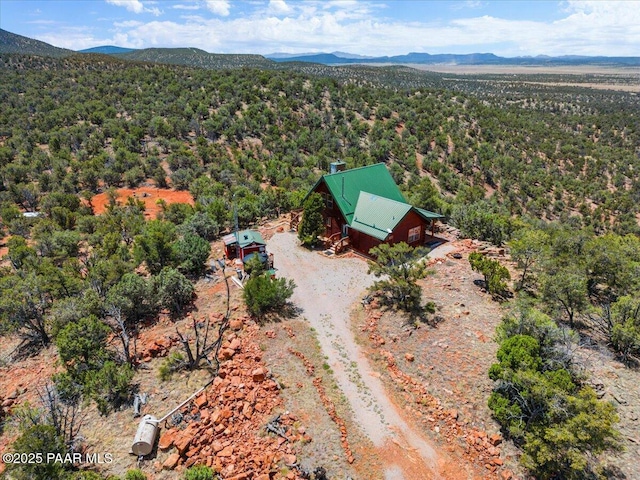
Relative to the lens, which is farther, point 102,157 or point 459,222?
point 102,157

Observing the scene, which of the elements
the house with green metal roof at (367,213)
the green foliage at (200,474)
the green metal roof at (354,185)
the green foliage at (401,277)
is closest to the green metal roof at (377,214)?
the house with green metal roof at (367,213)

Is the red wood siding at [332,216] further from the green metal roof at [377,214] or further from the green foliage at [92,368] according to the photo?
the green foliage at [92,368]

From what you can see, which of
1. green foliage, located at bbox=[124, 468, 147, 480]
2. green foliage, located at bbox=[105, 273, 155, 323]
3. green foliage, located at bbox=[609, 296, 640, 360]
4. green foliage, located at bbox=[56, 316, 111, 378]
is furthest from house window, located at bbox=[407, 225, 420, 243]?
green foliage, located at bbox=[124, 468, 147, 480]

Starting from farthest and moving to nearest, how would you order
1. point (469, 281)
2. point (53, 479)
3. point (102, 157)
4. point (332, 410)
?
point (102, 157) → point (469, 281) → point (332, 410) → point (53, 479)

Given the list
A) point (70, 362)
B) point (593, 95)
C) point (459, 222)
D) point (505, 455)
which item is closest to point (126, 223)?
point (70, 362)

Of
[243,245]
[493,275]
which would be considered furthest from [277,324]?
[493,275]

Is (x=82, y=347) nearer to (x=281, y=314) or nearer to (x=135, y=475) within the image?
(x=135, y=475)

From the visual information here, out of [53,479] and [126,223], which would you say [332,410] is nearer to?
[53,479]
